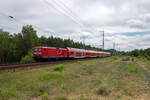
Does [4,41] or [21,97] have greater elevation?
[4,41]

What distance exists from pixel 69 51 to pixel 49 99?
29005mm

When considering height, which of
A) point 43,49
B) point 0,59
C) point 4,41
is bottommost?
point 0,59

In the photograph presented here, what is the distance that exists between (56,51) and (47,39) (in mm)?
47657

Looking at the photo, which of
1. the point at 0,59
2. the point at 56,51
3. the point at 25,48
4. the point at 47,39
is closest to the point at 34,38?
the point at 25,48

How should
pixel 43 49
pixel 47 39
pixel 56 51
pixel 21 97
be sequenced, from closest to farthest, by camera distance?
pixel 21 97 → pixel 43 49 → pixel 56 51 → pixel 47 39

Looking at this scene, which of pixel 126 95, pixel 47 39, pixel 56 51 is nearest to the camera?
pixel 126 95

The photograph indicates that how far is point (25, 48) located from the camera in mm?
54406

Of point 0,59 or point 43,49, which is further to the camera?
point 0,59

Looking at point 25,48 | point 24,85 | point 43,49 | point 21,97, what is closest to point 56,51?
point 43,49

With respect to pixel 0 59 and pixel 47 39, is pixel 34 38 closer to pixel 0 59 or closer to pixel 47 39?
pixel 0 59

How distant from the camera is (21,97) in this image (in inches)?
292

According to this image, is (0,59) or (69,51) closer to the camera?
(69,51)

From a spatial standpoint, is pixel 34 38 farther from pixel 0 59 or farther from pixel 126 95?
pixel 126 95

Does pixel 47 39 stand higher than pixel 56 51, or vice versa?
pixel 47 39
